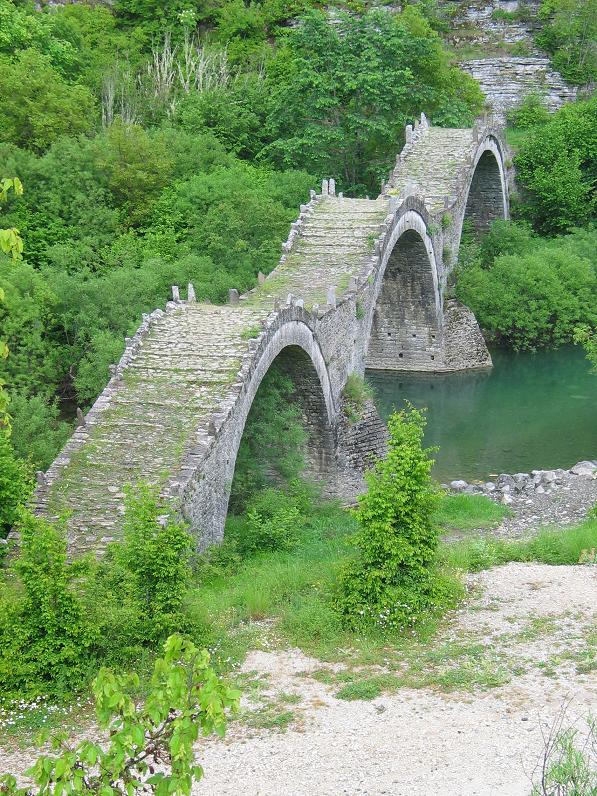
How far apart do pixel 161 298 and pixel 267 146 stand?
16.2 metres

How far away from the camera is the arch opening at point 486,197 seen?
170 feet

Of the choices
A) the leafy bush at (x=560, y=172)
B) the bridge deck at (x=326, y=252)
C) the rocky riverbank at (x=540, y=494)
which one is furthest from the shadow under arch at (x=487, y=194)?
the rocky riverbank at (x=540, y=494)

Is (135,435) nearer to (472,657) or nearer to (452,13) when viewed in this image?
(472,657)

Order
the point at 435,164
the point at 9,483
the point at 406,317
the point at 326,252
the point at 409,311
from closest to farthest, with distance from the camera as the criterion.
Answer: the point at 9,483, the point at 326,252, the point at 409,311, the point at 406,317, the point at 435,164

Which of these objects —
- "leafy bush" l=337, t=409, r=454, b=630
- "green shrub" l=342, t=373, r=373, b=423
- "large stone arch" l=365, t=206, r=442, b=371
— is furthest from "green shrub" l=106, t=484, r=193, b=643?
"large stone arch" l=365, t=206, r=442, b=371

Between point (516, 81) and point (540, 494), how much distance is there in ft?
132

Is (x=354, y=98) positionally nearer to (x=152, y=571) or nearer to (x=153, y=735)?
(x=152, y=571)

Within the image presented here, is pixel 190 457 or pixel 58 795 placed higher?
pixel 190 457

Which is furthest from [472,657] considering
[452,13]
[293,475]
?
[452,13]

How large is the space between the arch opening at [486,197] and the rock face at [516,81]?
32.4 ft

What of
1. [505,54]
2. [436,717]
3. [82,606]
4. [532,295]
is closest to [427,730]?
[436,717]

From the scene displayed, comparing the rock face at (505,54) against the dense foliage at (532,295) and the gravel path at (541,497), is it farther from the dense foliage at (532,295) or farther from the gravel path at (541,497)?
the gravel path at (541,497)

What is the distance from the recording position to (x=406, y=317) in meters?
43.6

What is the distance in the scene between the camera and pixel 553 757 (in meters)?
12.8
